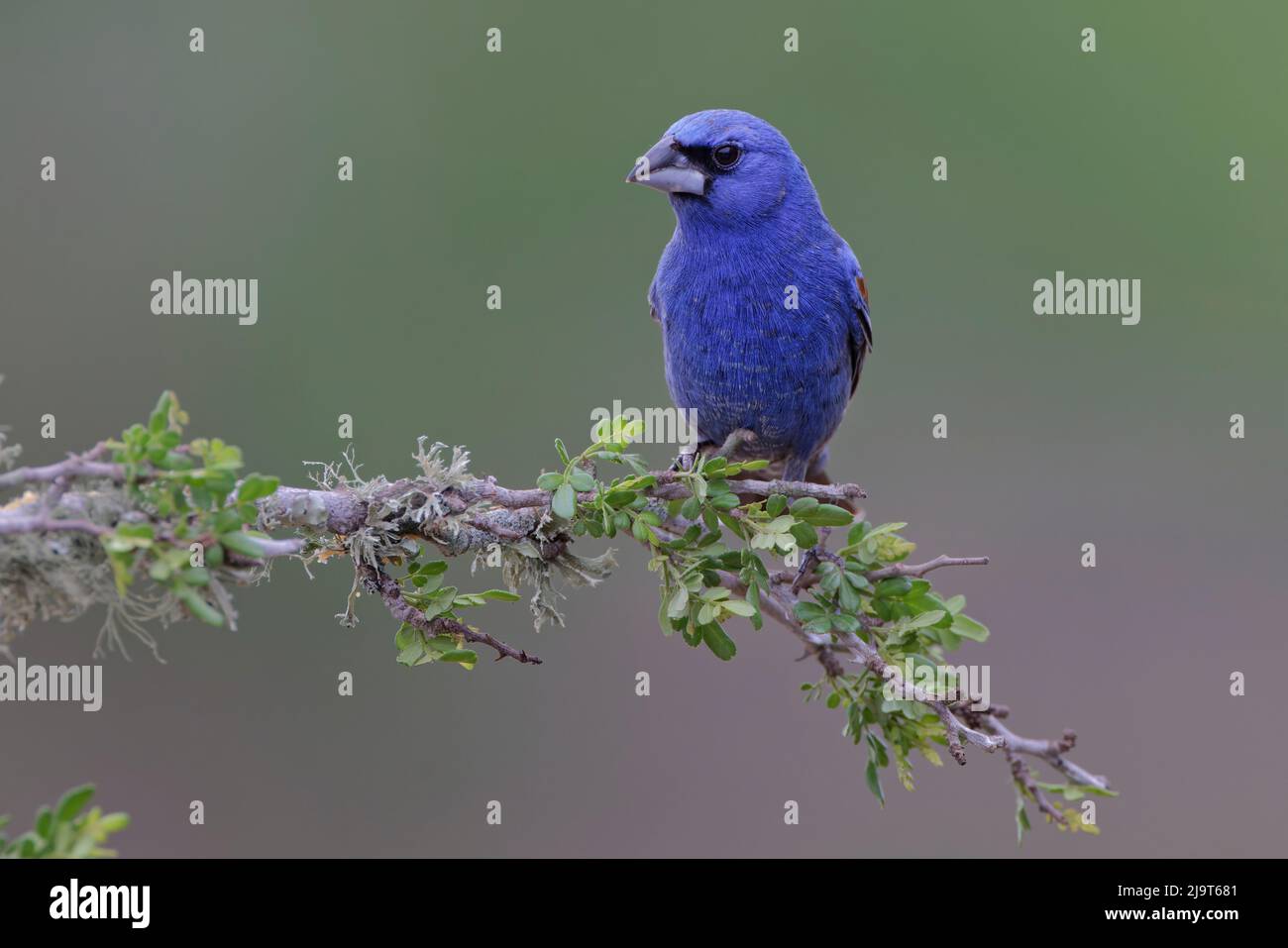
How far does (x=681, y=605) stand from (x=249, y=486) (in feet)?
3.80

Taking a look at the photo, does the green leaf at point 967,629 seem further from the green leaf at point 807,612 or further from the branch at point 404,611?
the branch at point 404,611

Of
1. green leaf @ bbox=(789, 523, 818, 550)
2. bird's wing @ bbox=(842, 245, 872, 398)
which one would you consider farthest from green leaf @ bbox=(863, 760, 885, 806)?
bird's wing @ bbox=(842, 245, 872, 398)

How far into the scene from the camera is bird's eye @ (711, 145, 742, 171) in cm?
427

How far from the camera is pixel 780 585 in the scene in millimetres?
3564

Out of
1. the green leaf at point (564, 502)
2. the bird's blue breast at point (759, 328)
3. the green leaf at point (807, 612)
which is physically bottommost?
the green leaf at point (807, 612)

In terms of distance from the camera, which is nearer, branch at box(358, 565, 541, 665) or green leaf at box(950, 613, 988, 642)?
branch at box(358, 565, 541, 665)

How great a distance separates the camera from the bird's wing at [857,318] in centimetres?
455

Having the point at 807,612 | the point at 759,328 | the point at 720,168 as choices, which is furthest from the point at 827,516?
the point at 720,168

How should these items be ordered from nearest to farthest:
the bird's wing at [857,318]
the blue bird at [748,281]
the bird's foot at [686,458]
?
the bird's foot at [686,458]
the blue bird at [748,281]
the bird's wing at [857,318]

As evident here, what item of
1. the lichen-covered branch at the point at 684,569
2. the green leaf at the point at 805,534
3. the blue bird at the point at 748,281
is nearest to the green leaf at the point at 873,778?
the lichen-covered branch at the point at 684,569

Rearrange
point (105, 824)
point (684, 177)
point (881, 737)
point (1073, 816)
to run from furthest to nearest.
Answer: point (684, 177)
point (881, 737)
point (1073, 816)
point (105, 824)

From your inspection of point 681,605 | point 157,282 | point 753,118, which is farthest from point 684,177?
point 157,282

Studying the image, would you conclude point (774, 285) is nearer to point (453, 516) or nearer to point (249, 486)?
point (453, 516)

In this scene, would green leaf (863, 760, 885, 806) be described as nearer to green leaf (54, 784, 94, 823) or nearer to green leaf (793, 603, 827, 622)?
green leaf (793, 603, 827, 622)
